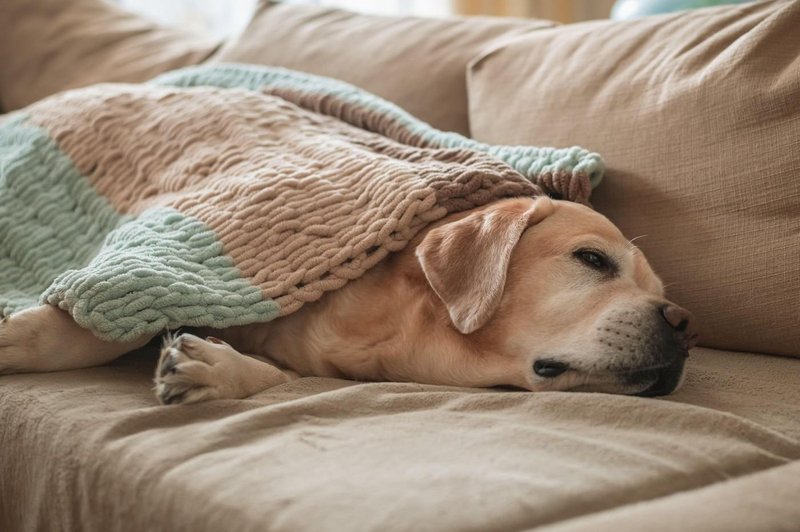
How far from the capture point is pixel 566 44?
2002 millimetres

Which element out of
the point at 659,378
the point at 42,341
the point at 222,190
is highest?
the point at 222,190

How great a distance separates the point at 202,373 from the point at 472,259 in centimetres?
46

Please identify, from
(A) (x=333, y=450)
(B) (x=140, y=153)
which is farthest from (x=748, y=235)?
(B) (x=140, y=153)

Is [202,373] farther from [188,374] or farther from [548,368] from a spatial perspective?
[548,368]

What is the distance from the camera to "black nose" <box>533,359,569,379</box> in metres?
1.41

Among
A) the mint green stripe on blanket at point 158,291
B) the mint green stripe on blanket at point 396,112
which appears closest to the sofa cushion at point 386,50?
the mint green stripe on blanket at point 396,112

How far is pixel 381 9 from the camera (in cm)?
405

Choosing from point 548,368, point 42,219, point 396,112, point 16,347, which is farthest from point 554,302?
point 42,219

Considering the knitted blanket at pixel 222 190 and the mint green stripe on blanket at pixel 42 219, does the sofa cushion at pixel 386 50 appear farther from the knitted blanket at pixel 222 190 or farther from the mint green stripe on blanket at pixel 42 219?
the mint green stripe on blanket at pixel 42 219

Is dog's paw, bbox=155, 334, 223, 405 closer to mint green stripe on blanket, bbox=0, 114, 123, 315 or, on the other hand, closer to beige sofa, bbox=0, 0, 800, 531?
beige sofa, bbox=0, 0, 800, 531

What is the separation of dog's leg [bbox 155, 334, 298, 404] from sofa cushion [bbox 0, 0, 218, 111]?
5.43 feet

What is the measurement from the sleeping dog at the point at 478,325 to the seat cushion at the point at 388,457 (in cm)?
6

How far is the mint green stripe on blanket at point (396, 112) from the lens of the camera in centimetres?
170

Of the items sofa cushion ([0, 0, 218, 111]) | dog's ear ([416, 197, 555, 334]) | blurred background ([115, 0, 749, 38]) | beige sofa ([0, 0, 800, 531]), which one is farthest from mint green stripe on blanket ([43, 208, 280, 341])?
blurred background ([115, 0, 749, 38])
